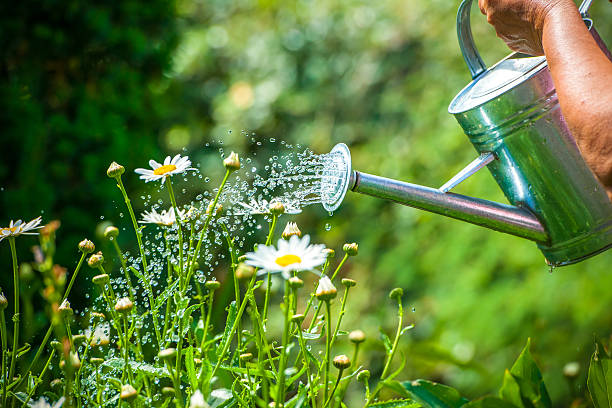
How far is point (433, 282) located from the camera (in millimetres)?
2604

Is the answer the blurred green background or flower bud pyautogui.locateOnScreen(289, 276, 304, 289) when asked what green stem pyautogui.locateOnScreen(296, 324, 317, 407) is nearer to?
flower bud pyautogui.locateOnScreen(289, 276, 304, 289)

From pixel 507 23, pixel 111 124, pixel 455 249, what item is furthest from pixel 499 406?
pixel 455 249

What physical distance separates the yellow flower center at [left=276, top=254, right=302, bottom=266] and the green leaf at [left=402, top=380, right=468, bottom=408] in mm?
207

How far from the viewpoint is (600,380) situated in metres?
0.75

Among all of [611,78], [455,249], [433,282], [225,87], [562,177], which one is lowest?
[433,282]

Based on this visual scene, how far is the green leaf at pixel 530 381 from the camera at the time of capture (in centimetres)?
69

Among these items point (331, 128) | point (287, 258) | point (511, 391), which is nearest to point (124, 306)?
point (287, 258)

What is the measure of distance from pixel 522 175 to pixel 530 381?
0.35 meters

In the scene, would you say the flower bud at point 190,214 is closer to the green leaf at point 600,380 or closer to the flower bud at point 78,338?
the flower bud at point 78,338

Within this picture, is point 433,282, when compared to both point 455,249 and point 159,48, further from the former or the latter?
point 159,48

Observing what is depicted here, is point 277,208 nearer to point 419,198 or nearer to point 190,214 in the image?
point 190,214

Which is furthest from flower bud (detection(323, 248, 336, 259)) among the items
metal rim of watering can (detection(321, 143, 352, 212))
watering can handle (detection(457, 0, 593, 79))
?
watering can handle (detection(457, 0, 593, 79))

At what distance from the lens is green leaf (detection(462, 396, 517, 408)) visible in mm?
650

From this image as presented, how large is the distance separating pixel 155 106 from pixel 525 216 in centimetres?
164
